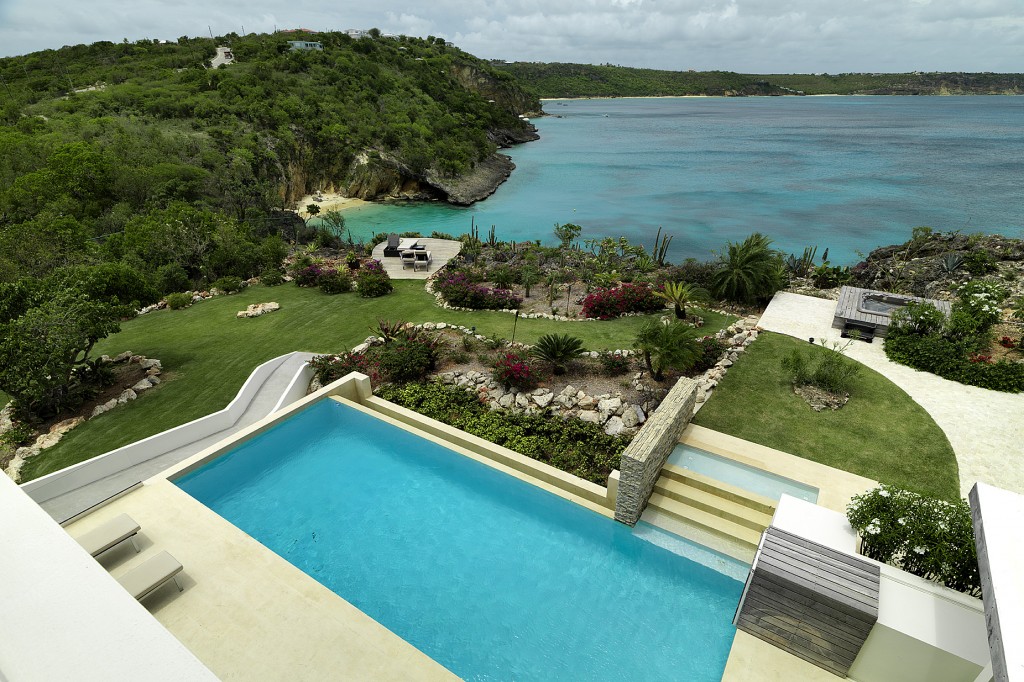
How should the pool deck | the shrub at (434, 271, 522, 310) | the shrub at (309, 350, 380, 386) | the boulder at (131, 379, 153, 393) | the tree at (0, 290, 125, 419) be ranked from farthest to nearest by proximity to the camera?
the shrub at (434, 271, 522, 310)
the boulder at (131, 379, 153, 393)
the shrub at (309, 350, 380, 386)
the tree at (0, 290, 125, 419)
the pool deck

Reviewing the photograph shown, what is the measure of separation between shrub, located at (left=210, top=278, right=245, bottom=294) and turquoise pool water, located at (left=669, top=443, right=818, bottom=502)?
2166 cm

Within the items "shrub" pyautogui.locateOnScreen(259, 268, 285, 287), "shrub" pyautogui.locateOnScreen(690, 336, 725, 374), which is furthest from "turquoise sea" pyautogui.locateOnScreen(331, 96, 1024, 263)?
"shrub" pyautogui.locateOnScreen(690, 336, 725, 374)

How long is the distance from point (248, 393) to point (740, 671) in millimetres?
12667

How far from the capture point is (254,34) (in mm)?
82875

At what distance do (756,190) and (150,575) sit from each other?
60604 mm

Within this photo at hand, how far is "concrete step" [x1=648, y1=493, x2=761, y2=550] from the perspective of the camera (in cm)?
762

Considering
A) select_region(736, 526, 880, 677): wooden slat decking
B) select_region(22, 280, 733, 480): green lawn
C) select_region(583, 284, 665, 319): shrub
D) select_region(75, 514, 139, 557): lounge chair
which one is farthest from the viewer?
select_region(583, 284, 665, 319): shrub

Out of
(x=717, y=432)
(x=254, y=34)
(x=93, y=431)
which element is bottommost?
(x=93, y=431)

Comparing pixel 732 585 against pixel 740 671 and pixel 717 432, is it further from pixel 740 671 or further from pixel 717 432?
pixel 717 432

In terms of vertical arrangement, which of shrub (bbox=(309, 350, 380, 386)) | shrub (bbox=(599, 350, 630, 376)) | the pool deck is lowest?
shrub (bbox=(309, 350, 380, 386))

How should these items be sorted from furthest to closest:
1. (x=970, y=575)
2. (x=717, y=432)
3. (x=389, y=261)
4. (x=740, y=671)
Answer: (x=389, y=261)
(x=717, y=432)
(x=740, y=671)
(x=970, y=575)

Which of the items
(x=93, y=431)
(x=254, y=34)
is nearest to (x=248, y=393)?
(x=93, y=431)

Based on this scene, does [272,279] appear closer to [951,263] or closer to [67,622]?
[67,622]

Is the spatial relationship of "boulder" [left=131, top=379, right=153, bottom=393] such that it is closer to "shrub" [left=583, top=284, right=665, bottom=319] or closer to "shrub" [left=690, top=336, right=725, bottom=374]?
"shrub" [left=583, top=284, right=665, bottom=319]
